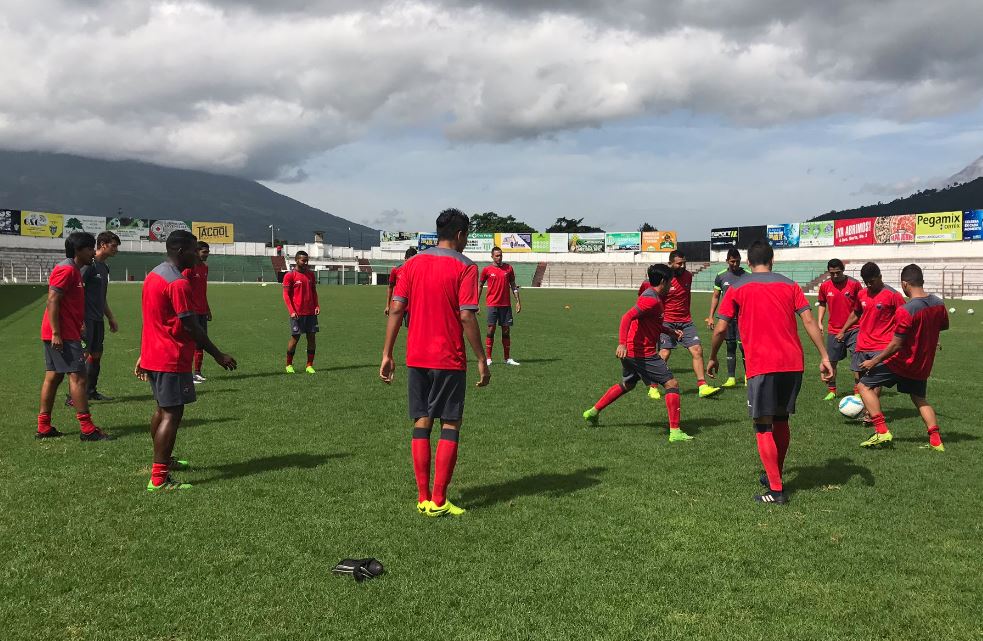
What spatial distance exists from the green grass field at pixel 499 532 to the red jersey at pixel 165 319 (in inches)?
42.3

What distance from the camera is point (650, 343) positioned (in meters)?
7.86

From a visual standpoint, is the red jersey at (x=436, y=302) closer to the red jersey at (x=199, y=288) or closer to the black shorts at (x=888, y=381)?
the black shorts at (x=888, y=381)

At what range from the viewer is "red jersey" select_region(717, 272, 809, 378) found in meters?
5.47

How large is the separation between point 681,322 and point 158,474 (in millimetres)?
7632

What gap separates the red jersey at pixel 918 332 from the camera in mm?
7027

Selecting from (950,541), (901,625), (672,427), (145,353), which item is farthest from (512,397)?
(901,625)

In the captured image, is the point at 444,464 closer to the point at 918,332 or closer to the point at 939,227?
the point at 918,332

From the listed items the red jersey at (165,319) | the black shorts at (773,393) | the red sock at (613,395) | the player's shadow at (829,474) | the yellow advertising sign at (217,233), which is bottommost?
the player's shadow at (829,474)

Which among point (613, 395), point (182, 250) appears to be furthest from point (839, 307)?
point (182, 250)

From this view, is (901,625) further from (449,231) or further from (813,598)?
(449,231)

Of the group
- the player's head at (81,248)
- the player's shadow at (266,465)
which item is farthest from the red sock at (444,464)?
the player's head at (81,248)

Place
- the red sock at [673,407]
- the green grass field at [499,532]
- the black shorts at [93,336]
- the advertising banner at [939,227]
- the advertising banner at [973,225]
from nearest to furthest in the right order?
the green grass field at [499,532]
the red sock at [673,407]
the black shorts at [93,336]
the advertising banner at [973,225]
the advertising banner at [939,227]

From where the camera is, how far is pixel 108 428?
26.1ft

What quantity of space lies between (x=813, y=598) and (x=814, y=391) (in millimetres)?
7654
